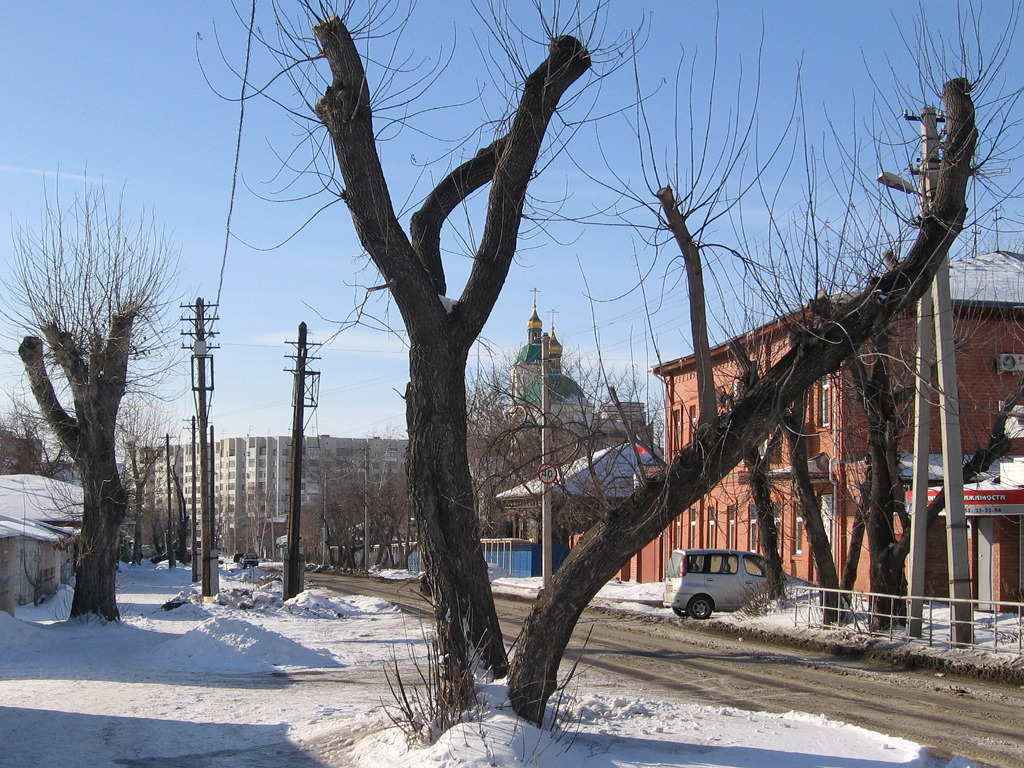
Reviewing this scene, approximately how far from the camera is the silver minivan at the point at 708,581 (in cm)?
2300

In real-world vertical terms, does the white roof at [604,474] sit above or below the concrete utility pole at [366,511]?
above

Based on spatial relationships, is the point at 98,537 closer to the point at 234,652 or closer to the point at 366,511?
the point at 234,652

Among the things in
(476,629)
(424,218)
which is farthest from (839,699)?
(424,218)

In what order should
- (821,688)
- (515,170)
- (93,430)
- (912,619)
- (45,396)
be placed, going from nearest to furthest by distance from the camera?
(515,170)
(821,688)
(912,619)
(45,396)
(93,430)

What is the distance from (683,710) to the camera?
9.26m

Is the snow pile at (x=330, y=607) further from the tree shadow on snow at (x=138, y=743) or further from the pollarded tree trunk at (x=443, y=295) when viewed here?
the pollarded tree trunk at (x=443, y=295)

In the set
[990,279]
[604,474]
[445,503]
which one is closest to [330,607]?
[604,474]

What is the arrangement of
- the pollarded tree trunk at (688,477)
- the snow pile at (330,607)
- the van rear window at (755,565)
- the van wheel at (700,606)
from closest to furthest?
the pollarded tree trunk at (688,477), the van wheel at (700,606), the van rear window at (755,565), the snow pile at (330,607)

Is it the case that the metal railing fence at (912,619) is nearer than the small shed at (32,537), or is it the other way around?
the metal railing fence at (912,619)

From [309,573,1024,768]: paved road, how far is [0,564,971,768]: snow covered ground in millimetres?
918

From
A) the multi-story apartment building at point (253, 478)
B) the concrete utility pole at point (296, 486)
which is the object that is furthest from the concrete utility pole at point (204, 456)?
the multi-story apartment building at point (253, 478)

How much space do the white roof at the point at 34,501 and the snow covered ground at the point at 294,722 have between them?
12.3m

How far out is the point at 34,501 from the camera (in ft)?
102

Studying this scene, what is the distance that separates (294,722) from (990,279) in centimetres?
2177
